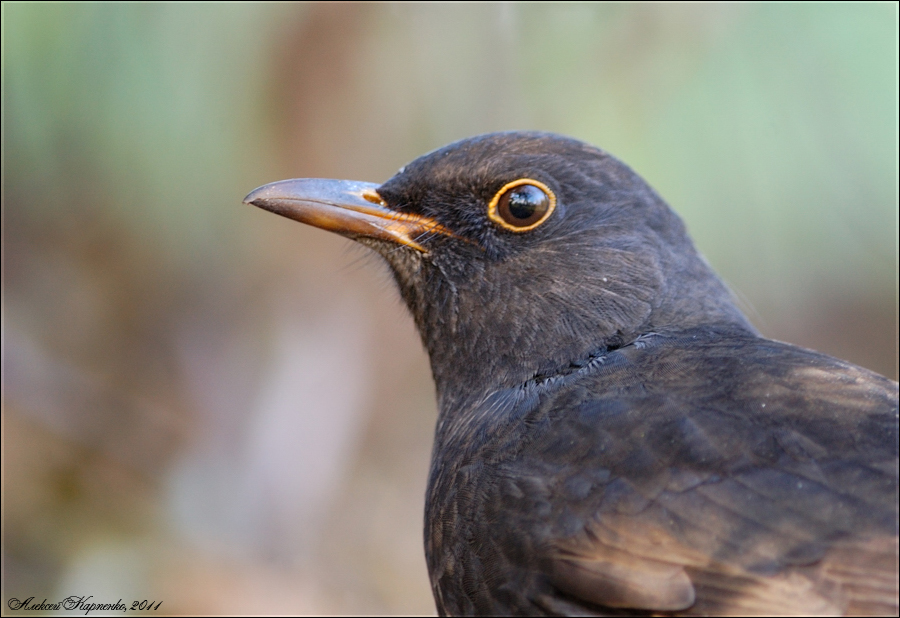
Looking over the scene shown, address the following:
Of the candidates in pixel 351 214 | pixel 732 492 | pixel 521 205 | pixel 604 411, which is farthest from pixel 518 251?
pixel 732 492

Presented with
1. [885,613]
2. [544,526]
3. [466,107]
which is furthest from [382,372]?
[885,613]

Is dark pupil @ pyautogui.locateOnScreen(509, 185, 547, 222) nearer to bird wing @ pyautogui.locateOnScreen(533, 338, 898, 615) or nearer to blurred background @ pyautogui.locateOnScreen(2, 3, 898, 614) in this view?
bird wing @ pyautogui.locateOnScreen(533, 338, 898, 615)

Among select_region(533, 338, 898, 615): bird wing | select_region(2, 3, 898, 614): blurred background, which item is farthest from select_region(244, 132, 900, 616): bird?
select_region(2, 3, 898, 614): blurred background

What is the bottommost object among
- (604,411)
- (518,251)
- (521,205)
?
(604,411)

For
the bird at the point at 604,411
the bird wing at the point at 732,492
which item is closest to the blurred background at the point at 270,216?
the bird at the point at 604,411

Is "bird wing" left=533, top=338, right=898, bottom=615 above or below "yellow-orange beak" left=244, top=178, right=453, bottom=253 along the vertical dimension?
below

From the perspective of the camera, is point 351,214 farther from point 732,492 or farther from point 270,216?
point 270,216
